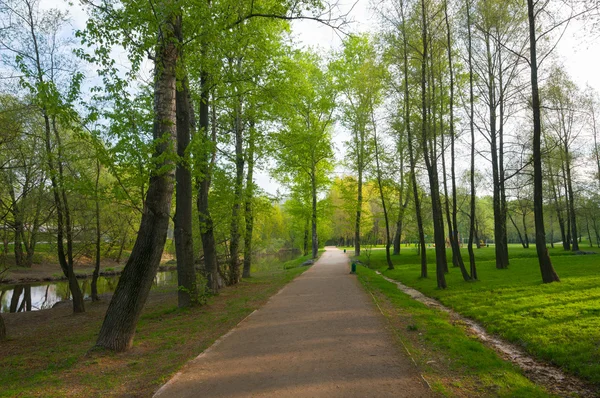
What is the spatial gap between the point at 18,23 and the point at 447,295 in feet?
52.6

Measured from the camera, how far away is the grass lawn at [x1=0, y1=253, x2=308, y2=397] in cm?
471

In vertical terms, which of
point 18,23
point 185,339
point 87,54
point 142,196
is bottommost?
point 185,339

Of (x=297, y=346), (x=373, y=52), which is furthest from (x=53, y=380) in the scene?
(x=373, y=52)

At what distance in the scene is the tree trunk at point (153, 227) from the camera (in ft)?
20.3

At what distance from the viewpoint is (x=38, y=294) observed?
Answer: 20750 millimetres

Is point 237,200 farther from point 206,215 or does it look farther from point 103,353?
point 103,353

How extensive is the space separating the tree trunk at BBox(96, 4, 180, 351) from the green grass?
4.73m

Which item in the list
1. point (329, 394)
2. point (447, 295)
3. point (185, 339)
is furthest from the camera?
point (447, 295)

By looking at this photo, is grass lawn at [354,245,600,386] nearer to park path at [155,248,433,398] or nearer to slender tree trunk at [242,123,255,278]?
park path at [155,248,433,398]

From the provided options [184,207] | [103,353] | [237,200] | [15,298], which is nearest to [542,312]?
[103,353]

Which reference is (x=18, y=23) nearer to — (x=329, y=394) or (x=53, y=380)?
(x=53, y=380)

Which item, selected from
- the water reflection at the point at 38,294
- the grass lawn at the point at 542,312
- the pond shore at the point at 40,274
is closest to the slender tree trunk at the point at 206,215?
the grass lawn at the point at 542,312

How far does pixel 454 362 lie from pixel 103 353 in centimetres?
566

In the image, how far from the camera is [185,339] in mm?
7109
